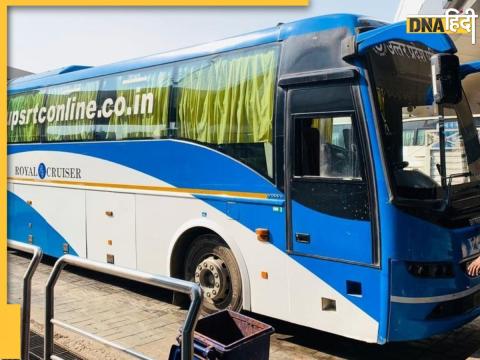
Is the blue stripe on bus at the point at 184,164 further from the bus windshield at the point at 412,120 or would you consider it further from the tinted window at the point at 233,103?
the bus windshield at the point at 412,120

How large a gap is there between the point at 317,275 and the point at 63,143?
5.31m

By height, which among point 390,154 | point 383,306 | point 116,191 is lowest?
point 383,306

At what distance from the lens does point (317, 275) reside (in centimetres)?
478

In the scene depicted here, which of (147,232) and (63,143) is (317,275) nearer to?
(147,232)

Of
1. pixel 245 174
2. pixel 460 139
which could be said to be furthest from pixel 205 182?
pixel 460 139

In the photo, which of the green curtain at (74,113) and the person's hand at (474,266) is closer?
the person's hand at (474,266)

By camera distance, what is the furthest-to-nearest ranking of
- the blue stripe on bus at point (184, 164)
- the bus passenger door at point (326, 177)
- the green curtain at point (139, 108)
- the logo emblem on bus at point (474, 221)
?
the green curtain at point (139, 108)
the blue stripe on bus at point (184, 164)
the logo emblem on bus at point (474, 221)
the bus passenger door at point (326, 177)

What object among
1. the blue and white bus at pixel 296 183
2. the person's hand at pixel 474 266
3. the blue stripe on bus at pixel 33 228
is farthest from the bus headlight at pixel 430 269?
the blue stripe on bus at pixel 33 228

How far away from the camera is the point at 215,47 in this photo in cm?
596

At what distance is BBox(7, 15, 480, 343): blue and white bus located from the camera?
4.38 meters

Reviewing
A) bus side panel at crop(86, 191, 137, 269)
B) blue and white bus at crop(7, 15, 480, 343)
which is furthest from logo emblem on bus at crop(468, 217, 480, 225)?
bus side panel at crop(86, 191, 137, 269)

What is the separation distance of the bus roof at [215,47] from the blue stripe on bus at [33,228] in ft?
7.51

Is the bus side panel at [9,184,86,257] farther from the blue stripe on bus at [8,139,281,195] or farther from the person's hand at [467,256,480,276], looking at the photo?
the person's hand at [467,256,480,276]

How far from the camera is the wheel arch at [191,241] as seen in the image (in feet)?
18.0
